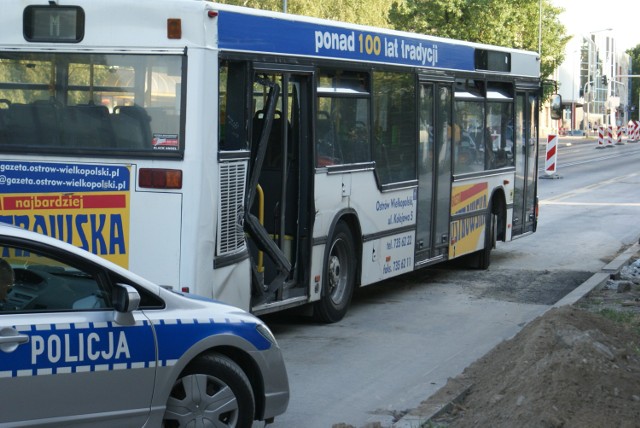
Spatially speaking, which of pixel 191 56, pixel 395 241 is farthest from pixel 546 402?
pixel 395 241

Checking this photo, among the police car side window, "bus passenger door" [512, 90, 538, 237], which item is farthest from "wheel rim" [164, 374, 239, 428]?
"bus passenger door" [512, 90, 538, 237]

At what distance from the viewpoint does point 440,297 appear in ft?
42.0

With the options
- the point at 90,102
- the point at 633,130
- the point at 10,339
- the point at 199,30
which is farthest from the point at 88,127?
the point at 633,130

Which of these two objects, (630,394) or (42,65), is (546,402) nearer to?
(630,394)

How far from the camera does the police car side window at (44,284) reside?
5.20 meters

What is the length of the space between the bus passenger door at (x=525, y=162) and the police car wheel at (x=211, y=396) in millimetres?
10435

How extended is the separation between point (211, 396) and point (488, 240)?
9.52 metres

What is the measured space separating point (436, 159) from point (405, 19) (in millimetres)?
54867

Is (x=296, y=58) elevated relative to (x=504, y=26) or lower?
lower

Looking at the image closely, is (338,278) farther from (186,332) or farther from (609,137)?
(609,137)

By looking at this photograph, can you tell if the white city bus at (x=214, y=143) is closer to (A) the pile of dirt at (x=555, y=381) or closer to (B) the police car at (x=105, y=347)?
(A) the pile of dirt at (x=555, y=381)

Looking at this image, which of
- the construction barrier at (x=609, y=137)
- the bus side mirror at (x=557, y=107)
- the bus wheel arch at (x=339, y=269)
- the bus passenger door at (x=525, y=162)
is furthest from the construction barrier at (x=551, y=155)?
the construction barrier at (x=609, y=137)

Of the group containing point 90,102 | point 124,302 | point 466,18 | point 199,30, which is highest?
point 466,18

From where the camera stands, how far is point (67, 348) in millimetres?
5199
